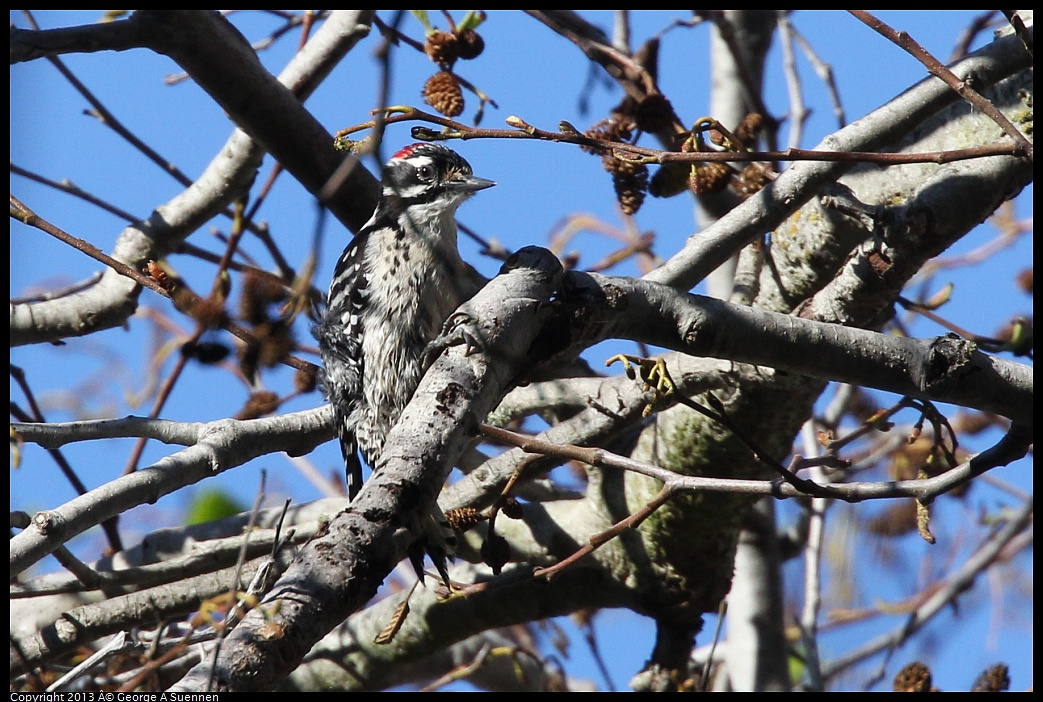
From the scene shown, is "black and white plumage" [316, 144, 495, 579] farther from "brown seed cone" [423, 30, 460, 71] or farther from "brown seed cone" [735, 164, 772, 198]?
"brown seed cone" [735, 164, 772, 198]

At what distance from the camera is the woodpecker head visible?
464 centimetres

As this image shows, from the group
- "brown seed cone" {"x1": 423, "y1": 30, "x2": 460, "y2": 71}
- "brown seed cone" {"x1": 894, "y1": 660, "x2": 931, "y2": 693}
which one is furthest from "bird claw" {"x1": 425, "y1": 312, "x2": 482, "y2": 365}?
"brown seed cone" {"x1": 894, "y1": 660, "x2": 931, "y2": 693}

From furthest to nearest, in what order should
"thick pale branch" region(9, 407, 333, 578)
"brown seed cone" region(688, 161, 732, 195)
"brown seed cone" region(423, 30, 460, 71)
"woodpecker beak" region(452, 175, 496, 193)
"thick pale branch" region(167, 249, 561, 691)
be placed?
"woodpecker beak" region(452, 175, 496, 193)
"brown seed cone" region(423, 30, 460, 71)
"brown seed cone" region(688, 161, 732, 195)
"thick pale branch" region(9, 407, 333, 578)
"thick pale branch" region(167, 249, 561, 691)

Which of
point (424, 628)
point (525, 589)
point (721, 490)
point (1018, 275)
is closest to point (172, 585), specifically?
point (424, 628)

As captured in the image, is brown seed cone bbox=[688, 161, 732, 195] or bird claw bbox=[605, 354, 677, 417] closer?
bird claw bbox=[605, 354, 677, 417]

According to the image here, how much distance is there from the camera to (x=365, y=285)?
4.27 metres

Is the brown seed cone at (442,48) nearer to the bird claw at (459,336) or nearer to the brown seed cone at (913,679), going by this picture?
the bird claw at (459,336)

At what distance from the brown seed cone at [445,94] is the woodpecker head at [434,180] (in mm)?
788

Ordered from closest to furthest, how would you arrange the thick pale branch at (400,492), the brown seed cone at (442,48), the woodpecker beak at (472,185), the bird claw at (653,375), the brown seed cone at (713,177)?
1. the thick pale branch at (400,492)
2. the bird claw at (653,375)
3. the brown seed cone at (713,177)
4. the brown seed cone at (442,48)
5. the woodpecker beak at (472,185)

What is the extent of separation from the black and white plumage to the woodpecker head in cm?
15

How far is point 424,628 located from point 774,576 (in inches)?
72.3

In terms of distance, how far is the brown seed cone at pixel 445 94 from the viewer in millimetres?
3773

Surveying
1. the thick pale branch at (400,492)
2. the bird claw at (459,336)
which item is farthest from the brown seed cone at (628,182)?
the bird claw at (459,336)

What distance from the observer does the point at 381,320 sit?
4148 mm
